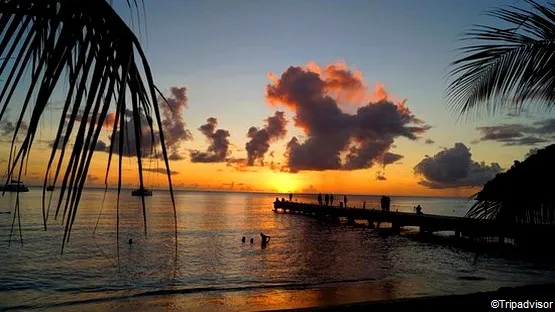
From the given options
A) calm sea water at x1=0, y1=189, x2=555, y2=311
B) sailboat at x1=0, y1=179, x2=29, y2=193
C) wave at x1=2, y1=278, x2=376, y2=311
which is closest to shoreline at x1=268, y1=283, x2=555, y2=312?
sailboat at x1=0, y1=179, x2=29, y2=193

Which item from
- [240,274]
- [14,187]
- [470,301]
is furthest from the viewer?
[240,274]

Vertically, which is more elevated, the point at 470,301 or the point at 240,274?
the point at 470,301

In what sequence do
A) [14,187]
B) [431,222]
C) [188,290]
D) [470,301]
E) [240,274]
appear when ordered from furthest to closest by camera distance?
[431,222], [240,274], [188,290], [470,301], [14,187]

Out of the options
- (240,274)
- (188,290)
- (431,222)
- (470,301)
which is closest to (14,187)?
(470,301)

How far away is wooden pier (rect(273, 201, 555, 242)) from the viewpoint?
144 inches

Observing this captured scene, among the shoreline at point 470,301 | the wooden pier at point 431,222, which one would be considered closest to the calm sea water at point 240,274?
the wooden pier at point 431,222

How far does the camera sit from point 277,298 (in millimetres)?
16719

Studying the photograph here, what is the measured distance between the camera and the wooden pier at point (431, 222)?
367 cm

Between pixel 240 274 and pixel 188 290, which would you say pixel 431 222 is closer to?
pixel 240 274

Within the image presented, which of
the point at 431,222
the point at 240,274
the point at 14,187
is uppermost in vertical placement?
the point at 14,187

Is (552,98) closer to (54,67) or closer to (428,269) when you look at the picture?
(54,67)

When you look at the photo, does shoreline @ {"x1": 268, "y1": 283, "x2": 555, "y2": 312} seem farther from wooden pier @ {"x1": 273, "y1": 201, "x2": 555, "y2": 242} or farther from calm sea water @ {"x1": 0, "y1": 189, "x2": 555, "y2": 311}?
calm sea water @ {"x1": 0, "y1": 189, "x2": 555, "y2": 311}

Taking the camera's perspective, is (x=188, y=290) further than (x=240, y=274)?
No

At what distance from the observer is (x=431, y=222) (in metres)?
38.6
